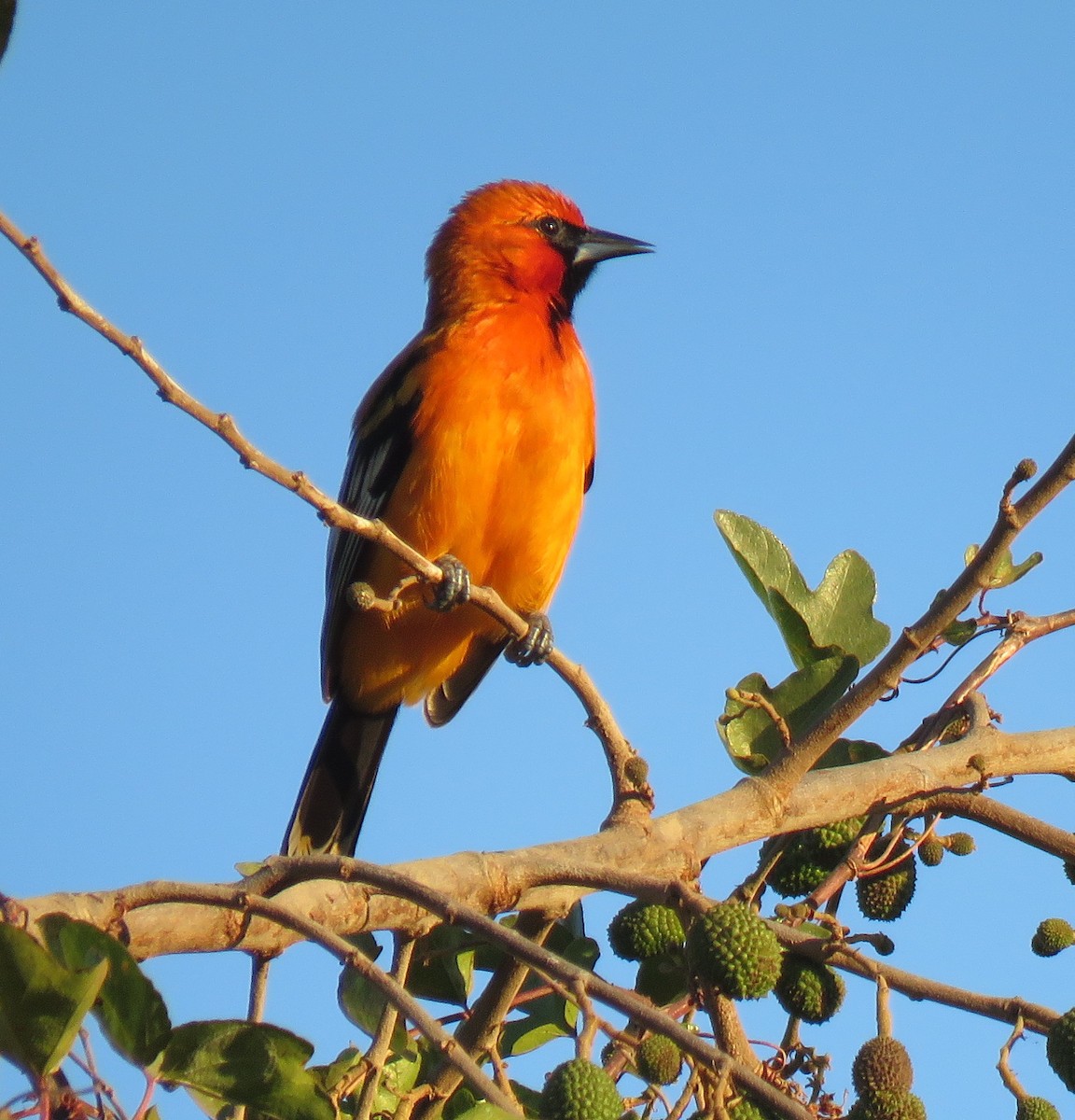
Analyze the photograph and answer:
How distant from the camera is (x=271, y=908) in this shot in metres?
1.83

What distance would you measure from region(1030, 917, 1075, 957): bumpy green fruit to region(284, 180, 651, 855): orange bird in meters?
2.13

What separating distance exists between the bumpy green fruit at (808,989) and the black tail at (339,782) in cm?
280

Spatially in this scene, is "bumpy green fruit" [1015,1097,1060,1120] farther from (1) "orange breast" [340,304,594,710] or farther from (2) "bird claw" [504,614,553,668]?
(1) "orange breast" [340,304,594,710]

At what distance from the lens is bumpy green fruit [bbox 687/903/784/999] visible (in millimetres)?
1917

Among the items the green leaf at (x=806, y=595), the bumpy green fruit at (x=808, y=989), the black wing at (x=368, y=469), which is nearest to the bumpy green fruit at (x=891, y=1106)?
the bumpy green fruit at (x=808, y=989)

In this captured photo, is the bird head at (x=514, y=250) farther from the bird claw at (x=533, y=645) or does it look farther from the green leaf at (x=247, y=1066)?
the green leaf at (x=247, y=1066)

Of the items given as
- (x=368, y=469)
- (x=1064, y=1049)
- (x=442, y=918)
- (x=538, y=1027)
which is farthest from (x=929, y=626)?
(x=368, y=469)

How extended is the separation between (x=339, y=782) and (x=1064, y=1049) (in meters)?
3.71

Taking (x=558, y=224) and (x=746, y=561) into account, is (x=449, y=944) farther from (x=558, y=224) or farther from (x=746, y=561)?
(x=558, y=224)

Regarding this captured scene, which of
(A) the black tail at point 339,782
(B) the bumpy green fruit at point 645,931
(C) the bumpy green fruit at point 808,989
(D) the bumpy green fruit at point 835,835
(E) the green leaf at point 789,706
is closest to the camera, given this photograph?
(C) the bumpy green fruit at point 808,989

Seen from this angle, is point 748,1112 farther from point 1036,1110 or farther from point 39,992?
point 39,992

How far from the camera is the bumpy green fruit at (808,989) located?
2.30 m

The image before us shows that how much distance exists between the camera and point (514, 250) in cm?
609

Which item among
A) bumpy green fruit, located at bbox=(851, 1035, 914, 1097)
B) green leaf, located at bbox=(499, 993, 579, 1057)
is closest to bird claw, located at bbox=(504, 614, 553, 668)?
green leaf, located at bbox=(499, 993, 579, 1057)
